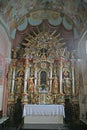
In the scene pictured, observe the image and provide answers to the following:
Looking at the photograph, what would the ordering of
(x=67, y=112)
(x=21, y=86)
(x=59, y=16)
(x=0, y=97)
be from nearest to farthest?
(x=0, y=97) < (x=67, y=112) < (x=21, y=86) < (x=59, y=16)

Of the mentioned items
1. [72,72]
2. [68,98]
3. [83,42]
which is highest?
[83,42]

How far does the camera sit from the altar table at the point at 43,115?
33.2 ft

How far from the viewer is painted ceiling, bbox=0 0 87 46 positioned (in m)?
11.3

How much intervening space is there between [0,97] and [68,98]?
4.71 m

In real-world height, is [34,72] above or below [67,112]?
above

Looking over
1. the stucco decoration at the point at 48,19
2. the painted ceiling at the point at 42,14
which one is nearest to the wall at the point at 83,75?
the painted ceiling at the point at 42,14

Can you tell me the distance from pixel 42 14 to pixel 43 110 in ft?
25.1

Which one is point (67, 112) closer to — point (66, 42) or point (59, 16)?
point (66, 42)

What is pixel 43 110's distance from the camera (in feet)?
33.8

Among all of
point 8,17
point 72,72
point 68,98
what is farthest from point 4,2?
point 68,98

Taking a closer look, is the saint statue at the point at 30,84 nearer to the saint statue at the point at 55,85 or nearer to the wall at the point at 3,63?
the saint statue at the point at 55,85

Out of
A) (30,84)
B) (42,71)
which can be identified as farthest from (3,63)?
(42,71)

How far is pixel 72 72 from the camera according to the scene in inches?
508

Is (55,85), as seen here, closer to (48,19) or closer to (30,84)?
(30,84)
